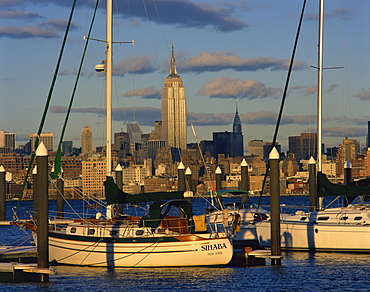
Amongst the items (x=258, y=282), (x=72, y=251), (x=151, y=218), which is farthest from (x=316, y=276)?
(x=72, y=251)

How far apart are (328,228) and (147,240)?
9.98m

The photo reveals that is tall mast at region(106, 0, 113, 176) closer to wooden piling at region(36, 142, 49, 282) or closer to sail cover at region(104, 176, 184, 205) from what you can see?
sail cover at region(104, 176, 184, 205)

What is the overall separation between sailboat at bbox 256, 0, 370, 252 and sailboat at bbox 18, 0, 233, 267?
7.19m

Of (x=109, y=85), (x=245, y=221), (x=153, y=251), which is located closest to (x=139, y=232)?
(x=153, y=251)

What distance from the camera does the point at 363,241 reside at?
116 feet

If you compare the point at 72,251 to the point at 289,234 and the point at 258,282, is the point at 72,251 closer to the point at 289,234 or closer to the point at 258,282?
the point at 258,282

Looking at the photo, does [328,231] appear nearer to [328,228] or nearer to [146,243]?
[328,228]

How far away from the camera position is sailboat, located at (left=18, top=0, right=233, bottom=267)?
30438 mm

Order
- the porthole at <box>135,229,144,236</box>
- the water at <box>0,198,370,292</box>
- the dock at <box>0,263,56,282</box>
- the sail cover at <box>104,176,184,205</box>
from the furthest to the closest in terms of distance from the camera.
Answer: the sail cover at <box>104,176,184,205</box> → the porthole at <box>135,229,144,236</box> → the water at <box>0,198,370,292</box> → the dock at <box>0,263,56,282</box>

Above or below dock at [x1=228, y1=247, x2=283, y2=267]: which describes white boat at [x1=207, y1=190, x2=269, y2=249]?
above

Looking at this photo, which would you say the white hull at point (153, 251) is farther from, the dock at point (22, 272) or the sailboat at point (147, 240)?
the dock at point (22, 272)

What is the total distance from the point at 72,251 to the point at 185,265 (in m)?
5.05

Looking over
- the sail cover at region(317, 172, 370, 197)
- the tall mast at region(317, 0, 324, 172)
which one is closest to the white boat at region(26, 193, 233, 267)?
the sail cover at region(317, 172, 370, 197)

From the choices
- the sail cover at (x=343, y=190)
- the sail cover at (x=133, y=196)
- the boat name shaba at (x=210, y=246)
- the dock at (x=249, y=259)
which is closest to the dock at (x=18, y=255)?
the sail cover at (x=133, y=196)
